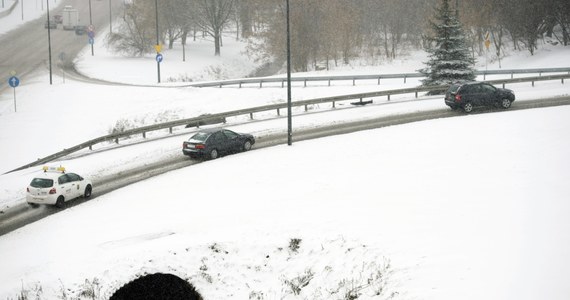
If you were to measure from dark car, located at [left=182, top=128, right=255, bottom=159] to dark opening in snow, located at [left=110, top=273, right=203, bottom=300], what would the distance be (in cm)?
1015

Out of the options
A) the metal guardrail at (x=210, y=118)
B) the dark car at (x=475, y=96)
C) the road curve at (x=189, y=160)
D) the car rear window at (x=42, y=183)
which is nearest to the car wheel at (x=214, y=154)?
the road curve at (x=189, y=160)

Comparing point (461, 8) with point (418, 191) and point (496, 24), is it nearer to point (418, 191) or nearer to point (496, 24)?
point (496, 24)

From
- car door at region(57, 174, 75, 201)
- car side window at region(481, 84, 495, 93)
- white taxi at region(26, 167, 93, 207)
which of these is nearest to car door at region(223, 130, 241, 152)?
white taxi at region(26, 167, 93, 207)

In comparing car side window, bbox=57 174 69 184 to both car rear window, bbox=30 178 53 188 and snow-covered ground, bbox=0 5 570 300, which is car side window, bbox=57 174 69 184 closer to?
car rear window, bbox=30 178 53 188

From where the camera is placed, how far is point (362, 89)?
4003 cm

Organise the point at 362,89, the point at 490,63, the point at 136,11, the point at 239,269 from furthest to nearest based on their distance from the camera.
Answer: the point at 136,11
the point at 490,63
the point at 362,89
the point at 239,269

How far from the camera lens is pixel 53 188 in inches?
736

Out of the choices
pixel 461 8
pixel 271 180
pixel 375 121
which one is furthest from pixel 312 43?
pixel 271 180

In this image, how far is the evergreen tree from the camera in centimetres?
3469

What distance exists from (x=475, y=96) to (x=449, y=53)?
289 inches

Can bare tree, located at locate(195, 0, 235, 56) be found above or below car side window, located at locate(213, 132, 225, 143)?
above

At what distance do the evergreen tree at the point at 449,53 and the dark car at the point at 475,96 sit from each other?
19.8 feet

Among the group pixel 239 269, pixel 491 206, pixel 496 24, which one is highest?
pixel 496 24

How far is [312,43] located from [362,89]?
17.8m
